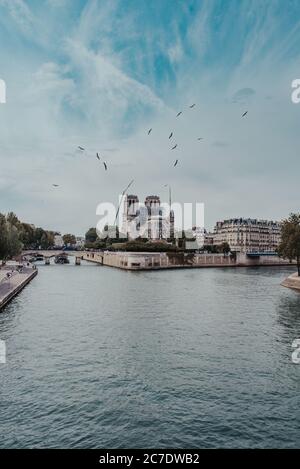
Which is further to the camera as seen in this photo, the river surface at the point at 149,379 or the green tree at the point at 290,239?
the green tree at the point at 290,239

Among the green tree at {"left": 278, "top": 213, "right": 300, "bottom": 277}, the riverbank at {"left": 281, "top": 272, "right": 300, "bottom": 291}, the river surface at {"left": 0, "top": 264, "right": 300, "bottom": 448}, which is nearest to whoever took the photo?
the river surface at {"left": 0, "top": 264, "right": 300, "bottom": 448}

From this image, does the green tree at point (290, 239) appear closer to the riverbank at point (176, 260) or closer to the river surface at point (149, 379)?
the river surface at point (149, 379)

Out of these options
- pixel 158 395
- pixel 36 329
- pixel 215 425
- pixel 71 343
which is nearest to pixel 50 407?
pixel 158 395

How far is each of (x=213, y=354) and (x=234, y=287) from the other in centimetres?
4316

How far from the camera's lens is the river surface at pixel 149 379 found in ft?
53.8

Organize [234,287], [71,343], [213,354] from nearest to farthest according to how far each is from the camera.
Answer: [213,354], [71,343], [234,287]

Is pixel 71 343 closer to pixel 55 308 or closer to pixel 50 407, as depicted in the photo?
pixel 50 407

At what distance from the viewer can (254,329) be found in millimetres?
34688

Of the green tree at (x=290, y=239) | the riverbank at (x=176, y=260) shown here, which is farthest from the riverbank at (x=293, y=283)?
the riverbank at (x=176, y=260)

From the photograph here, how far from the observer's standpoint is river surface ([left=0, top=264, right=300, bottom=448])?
16.4m

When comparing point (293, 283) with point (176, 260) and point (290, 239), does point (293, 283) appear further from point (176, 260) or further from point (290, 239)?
point (176, 260)

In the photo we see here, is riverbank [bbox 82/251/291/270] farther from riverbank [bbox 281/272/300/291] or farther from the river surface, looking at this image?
the river surface

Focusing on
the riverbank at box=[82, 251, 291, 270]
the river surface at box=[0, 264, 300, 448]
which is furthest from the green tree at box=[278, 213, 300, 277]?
the riverbank at box=[82, 251, 291, 270]

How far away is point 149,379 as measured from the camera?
22203 mm
